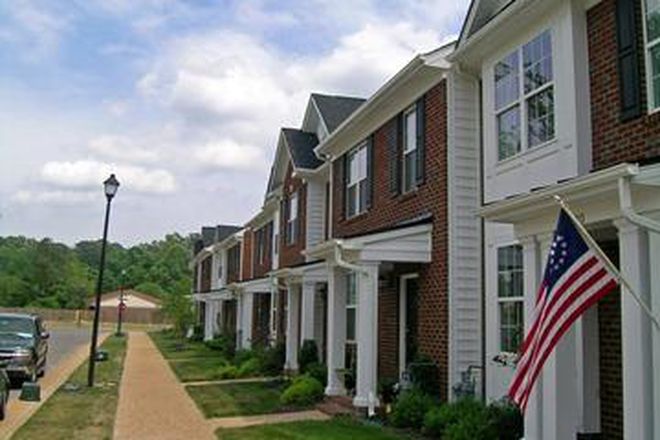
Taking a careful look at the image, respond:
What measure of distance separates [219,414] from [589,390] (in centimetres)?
829

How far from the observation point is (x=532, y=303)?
953cm

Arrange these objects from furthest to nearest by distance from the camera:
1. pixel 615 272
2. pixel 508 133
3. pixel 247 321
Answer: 1. pixel 247 321
2. pixel 508 133
3. pixel 615 272

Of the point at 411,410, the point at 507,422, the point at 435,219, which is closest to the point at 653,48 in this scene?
the point at 507,422

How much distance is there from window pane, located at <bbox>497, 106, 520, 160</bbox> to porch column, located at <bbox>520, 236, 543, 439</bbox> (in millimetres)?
2901

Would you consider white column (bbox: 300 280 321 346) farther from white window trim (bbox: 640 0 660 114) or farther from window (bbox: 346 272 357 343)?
white window trim (bbox: 640 0 660 114)

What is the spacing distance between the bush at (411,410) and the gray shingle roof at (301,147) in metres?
13.0

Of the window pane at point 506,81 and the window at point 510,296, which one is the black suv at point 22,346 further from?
the window pane at point 506,81

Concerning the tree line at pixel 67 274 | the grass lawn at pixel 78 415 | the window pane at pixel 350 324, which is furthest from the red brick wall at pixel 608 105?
the tree line at pixel 67 274

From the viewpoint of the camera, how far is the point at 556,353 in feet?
29.5

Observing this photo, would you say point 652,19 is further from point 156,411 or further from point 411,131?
point 156,411

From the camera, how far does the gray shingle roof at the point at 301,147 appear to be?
25766mm

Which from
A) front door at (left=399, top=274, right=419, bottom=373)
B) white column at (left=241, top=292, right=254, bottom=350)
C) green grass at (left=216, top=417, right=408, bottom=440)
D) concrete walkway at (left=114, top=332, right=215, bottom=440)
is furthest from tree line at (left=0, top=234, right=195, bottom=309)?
green grass at (left=216, top=417, right=408, bottom=440)

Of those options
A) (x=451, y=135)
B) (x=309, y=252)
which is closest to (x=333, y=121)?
(x=309, y=252)

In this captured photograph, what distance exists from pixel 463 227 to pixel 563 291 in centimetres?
703
